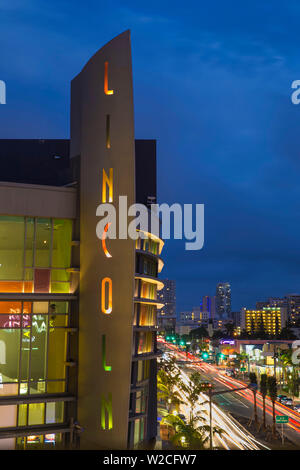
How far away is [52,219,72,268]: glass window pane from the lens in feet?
91.4

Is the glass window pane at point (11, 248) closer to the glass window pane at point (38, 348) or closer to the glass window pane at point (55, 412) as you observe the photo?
the glass window pane at point (38, 348)

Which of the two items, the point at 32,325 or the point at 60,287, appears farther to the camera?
the point at 60,287

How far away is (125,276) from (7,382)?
26.8ft

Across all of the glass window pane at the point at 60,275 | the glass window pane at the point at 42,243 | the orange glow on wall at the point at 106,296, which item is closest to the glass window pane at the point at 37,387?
the orange glow on wall at the point at 106,296

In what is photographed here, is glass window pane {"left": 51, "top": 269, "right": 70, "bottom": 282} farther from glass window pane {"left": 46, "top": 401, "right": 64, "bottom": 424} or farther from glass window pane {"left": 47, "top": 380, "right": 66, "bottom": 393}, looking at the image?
glass window pane {"left": 46, "top": 401, "right": 64, "bottom": 424}

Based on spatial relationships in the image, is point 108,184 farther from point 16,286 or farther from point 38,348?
point 38,348

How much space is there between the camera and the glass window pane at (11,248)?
26.6 meters

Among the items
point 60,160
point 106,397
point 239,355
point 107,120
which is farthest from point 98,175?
point 239,355

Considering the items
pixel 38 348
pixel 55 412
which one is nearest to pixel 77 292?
pixel 38 348

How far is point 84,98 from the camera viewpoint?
94.7ft

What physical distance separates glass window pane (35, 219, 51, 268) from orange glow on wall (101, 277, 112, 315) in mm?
3373

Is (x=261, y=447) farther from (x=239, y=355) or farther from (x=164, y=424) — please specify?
(x=239, y=355)

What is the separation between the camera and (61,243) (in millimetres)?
28188

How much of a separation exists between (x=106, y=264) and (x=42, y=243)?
3.78 meters
